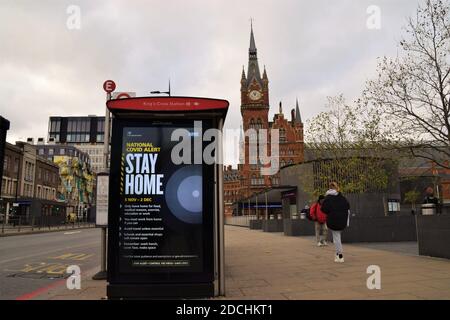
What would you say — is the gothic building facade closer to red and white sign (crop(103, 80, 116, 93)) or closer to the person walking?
the person walking

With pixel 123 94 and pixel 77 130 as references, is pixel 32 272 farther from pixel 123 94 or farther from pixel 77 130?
pixel 77 130

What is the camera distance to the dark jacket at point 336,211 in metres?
9.58

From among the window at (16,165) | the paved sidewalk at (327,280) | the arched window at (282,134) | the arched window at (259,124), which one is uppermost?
the arched window at (259,124)

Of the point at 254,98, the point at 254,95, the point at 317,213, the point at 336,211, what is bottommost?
the point at 317,213

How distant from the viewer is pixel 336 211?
9.65 meters

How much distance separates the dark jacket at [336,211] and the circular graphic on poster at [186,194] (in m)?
5.04

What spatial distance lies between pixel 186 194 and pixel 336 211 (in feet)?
17.4

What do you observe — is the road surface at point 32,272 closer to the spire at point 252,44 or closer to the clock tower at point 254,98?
the clock tower at point 254,98

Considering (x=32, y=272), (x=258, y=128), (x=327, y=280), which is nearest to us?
(x=327, y=280)

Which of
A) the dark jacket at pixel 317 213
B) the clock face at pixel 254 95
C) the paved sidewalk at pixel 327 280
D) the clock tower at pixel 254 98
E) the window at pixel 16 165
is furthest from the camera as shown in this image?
the clock face at pixel 254 95

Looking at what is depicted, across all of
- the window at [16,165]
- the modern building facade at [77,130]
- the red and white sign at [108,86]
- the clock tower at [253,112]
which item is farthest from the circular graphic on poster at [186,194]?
the modern building facade at [77,130]

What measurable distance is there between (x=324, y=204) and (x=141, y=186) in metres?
5.69

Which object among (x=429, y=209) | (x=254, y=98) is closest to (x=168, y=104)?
(x=429, y=209)
